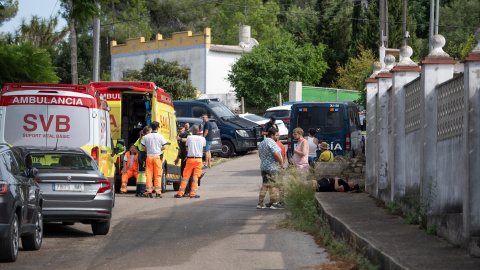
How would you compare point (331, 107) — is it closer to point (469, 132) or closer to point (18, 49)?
point (18, 49)

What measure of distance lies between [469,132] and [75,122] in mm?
9272

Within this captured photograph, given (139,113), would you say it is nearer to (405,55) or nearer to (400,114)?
(400,114)

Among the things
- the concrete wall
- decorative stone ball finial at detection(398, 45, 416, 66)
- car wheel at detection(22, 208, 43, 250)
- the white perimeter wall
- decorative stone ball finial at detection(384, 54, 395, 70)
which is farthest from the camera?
the white perimeter wall

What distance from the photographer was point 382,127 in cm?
1534

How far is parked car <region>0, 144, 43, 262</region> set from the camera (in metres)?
9.76

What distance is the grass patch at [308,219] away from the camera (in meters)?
10.2

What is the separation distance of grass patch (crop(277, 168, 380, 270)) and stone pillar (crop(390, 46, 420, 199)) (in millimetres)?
1467

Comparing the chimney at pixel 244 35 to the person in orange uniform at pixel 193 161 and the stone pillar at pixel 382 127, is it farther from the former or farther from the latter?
the stone pillar at pixel 382 127

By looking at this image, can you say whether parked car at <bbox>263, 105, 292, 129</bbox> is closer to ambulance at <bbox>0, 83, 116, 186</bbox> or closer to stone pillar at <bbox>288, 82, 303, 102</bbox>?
stone pillar at <bbox>288, 82, 303, 102</bbox>

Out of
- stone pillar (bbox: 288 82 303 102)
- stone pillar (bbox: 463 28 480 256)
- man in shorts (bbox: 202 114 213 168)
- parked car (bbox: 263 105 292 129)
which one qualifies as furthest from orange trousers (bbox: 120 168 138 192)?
stone pillar (bbox: 288 82 303 102)

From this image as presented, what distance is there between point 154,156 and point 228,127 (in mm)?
13004

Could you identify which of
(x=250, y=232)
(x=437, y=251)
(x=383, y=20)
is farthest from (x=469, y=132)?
(x=383, y=20)

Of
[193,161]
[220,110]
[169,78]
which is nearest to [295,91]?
[169,78]

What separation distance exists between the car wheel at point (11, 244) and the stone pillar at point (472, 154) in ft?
17.7
